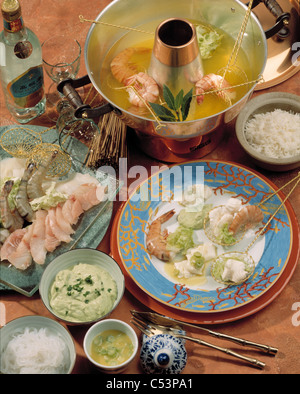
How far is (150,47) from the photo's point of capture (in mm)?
2346

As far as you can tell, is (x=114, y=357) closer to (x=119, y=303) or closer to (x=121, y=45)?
(x=119, y=303)

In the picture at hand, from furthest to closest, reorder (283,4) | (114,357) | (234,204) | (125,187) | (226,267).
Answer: (283,4)
(125,187)
(234,204)
(226,267)
(114,357)

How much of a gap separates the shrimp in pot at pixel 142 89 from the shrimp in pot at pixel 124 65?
0.17 ft

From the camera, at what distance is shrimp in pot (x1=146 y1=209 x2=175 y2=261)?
2010mm

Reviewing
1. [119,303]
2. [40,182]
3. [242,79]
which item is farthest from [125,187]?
[242,79]

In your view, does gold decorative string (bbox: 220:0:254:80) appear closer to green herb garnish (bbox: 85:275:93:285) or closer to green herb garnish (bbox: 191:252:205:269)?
green herb garnish (bbox: 191:252:205:269)

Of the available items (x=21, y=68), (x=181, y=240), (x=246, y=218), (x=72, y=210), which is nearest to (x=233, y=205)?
(x=246, y=218)

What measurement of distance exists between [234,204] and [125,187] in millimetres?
423

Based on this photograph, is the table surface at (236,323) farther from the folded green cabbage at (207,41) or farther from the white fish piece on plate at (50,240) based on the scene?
the folded green cabbage at (207,41)

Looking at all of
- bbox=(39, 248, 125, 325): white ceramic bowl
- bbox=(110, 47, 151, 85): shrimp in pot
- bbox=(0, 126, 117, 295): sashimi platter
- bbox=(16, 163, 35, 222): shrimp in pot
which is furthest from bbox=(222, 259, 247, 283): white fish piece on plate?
bbox=(110, 47, 151, 85): shrimp in pot

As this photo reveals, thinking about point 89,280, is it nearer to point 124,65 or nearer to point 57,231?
point 57,231

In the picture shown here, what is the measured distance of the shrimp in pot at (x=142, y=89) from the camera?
7.04 ft

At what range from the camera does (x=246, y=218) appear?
2.05m

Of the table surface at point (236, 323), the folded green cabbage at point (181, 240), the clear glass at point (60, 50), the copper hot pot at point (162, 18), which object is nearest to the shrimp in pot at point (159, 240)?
the folded green cabbage at point (181, 240)
